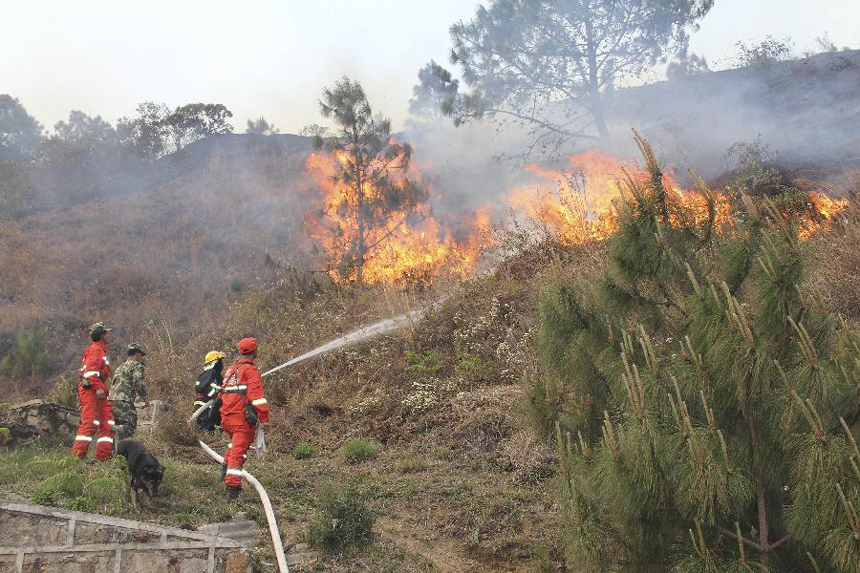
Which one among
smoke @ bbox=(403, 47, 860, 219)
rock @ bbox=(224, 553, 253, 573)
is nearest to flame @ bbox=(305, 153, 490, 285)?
smoke @ bbox=(403, 47, 860, 219)

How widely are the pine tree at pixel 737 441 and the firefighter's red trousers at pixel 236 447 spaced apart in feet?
13.1

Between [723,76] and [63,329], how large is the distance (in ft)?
79.1

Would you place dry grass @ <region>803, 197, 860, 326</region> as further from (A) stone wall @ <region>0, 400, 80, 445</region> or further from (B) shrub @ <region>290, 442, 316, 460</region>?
(A) stone wall @ <region>0, 400, 80, 445</region>

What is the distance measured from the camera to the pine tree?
3.79 m

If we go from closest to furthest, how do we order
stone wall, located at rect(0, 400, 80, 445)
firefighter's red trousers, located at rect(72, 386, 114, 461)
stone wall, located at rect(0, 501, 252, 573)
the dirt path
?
stone wall, located at rect(0, 501, 252, 573) → the dirt path → firefighter's red trousers, located at rect(72, 386, 114, 461) → stone wall, located at rect(0, 400, 80, 445)

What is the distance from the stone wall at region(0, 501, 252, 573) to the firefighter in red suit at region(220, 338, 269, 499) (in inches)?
57.8

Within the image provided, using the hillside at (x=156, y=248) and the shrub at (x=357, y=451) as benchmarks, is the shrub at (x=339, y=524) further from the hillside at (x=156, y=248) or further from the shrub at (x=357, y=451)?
the hillside at (x=156, y=248)

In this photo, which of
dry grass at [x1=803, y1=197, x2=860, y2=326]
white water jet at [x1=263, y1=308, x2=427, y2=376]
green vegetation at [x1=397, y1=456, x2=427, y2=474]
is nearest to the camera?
green vegetation at [x1=397, y1=456, x2=427, y2=474]

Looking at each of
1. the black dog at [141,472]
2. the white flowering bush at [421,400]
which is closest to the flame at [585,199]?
the white flowering bush at [421,400]

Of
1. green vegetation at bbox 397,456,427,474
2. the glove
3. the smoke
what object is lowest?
green vegetation at bbox 397,456,427,474

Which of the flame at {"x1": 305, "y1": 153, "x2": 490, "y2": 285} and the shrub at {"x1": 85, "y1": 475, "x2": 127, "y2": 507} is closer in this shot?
the shrub at {"x1": 85, "y1": 475, "x2": 127, "y2": 507}

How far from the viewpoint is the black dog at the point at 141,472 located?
21.8ft

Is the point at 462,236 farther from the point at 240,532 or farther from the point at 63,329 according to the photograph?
the point at 240,532

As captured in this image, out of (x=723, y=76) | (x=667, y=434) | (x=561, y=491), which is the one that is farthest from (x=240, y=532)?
(x=723, y=76)
